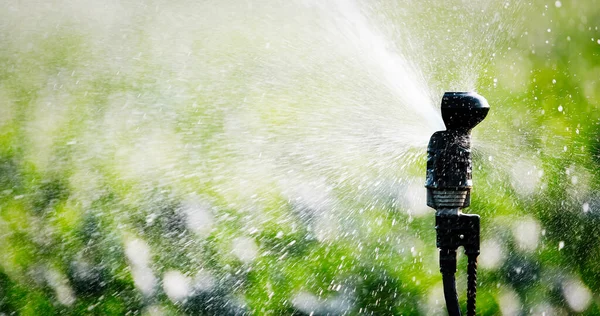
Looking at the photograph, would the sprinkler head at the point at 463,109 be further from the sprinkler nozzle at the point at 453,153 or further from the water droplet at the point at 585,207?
the water droplet at the point at 585,207

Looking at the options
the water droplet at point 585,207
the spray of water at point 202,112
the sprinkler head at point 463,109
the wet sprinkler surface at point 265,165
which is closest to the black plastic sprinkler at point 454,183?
the sprinkler head at point 463,109

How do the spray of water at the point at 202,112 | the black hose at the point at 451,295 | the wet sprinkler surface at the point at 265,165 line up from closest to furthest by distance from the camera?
the black hose at the point at 451,295 → the wet sprinkler surface at the point at 265,165 → the spray of water at the point at 202,112

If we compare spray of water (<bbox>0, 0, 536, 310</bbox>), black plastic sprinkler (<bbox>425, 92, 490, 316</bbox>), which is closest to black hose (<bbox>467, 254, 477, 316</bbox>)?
black plastic sprinkler (<bbox>425, 92, 490, 316</bbox>)

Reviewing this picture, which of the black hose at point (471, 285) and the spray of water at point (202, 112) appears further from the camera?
the spray of water at point (202, 112)

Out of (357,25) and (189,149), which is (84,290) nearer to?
(189,149)

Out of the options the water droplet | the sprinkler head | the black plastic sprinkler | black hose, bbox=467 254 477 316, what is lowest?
the water droplet

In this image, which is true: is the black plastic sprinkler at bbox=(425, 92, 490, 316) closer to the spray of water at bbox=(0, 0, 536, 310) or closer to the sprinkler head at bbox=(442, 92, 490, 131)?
the sprinkler head at bbox=(442, 92, 490, 131)

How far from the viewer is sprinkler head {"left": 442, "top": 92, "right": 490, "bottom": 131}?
134 cm

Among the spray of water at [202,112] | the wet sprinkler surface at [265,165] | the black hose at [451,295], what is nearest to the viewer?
the black hose at [451,295]

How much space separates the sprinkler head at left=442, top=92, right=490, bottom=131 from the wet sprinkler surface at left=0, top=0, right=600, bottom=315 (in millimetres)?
4793

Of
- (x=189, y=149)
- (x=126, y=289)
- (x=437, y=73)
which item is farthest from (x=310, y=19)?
(x=126, y=289)

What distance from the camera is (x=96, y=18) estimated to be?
7.63 metres

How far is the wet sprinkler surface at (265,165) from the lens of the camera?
6.54m

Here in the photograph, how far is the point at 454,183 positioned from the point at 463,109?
0.16 m
